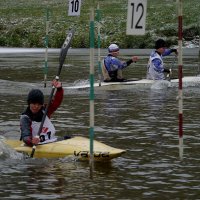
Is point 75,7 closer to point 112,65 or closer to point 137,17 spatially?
point 112,65

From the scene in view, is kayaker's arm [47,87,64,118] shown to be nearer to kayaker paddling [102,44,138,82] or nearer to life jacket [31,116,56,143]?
life jacket [31,116,56,143]

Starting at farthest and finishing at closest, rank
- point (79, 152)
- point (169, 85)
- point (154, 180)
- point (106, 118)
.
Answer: point (169, 85) → point (106, 118) → point (79, 152) → point (154, 180)

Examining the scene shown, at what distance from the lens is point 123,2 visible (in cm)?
6844

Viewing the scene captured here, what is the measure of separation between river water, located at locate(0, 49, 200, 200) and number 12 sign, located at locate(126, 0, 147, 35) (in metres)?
1.96

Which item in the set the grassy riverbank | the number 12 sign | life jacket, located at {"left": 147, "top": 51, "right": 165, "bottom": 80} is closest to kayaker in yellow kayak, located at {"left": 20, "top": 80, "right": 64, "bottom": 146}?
the number 12 sign

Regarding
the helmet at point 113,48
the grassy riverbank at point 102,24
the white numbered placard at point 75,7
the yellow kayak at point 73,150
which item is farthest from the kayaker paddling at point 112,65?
the grassy riverbank at point 102,24

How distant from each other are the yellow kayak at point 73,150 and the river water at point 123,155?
0.10 metres

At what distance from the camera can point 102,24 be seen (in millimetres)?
54156

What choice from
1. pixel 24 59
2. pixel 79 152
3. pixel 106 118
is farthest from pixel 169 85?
pixel 24 59

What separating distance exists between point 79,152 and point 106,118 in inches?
196

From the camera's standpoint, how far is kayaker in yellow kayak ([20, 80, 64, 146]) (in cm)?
1132

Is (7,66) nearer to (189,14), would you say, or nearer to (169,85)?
(169,85)

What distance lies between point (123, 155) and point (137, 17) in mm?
2428

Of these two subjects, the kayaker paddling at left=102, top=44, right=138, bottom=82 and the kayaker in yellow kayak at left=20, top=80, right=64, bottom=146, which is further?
the kayaker paddling at left=102, top=44, right=138, bottom=82
